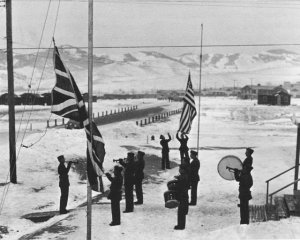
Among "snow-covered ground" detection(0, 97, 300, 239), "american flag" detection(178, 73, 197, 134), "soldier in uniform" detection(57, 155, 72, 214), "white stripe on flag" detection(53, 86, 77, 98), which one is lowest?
"snow-covered ground" detection(0, 97, 300, 239)

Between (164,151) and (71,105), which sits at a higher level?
(71,105)

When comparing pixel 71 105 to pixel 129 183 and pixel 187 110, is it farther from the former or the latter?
pixel 187 110

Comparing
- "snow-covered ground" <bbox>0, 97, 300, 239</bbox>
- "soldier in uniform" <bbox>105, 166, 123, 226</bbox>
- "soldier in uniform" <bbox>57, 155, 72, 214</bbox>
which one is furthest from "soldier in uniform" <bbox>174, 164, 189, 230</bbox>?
"soldier in uniform" <bbox>57, 155, 72, 214</bbox>

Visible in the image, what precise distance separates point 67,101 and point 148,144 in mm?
19543

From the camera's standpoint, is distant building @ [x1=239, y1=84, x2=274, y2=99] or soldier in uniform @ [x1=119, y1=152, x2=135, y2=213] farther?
distant building @ [x1=239, y1=84, x2=274, y2=99]

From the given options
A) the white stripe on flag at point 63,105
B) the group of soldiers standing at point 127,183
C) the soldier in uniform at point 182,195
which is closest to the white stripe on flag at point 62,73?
the white stripe on flag at point 63,105

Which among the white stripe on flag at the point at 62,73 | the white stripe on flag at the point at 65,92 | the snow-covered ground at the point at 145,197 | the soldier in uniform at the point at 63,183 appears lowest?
the snow-covered ground at the point at 145,197

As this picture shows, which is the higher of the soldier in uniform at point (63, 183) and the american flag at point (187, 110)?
the american flag at point (187, 110)

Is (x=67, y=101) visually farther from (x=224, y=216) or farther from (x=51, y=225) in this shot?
(x=224, y=216)

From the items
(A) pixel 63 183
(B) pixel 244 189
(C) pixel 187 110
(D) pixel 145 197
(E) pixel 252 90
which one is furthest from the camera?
(E) pixel 252 90

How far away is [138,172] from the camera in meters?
12.3

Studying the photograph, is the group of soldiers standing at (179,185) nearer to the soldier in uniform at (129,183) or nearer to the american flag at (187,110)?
the soldier in uniform at (129,183)

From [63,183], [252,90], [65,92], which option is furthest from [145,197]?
[252,90]

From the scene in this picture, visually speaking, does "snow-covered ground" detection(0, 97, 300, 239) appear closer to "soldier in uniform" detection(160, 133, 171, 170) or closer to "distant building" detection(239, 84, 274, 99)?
"soldier in uniform" detection(160, 133, 171, 170)
